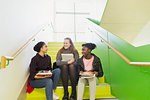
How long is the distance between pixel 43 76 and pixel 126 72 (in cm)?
120

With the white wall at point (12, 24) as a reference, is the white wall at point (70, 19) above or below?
above

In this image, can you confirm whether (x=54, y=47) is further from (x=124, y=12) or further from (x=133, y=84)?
(x=133, y=84)

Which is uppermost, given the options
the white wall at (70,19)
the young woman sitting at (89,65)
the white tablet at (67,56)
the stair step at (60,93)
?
the white wall at (70,19)

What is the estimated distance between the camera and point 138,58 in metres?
1.59

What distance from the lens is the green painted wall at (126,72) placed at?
4.84 feet

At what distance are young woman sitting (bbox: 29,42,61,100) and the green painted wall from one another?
3.05 feet

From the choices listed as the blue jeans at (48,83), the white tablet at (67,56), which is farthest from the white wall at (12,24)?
the white tablet at (67,56)

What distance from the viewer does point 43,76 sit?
2.02 metres

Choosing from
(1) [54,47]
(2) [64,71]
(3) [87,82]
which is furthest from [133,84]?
(1) [54,47]

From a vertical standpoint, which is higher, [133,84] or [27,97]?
[133,84]

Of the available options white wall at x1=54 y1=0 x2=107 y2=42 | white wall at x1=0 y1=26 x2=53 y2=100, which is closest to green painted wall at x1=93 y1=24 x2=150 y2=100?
white wall at x1=0 y1=26 x2=53 y2=100

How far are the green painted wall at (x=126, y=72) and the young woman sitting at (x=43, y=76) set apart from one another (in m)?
0.93

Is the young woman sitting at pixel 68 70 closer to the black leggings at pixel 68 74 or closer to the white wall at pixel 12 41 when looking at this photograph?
the black leggings at pixel 68 74

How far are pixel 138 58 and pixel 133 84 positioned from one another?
34cm
